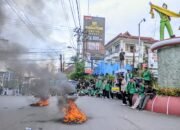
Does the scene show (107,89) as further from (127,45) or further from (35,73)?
(127,45)

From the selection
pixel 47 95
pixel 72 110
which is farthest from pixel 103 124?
pixel 47 95

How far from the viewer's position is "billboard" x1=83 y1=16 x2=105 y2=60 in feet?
188

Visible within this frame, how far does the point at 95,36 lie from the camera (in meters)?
59.2

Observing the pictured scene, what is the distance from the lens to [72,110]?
38.9ft

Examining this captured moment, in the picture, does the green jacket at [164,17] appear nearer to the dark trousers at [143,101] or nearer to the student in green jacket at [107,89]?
the dark trousers at [143,101]

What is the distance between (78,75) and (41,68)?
34751 mm

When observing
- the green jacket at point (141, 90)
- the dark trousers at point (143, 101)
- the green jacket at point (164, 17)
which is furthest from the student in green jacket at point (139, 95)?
the green jacket at point (164, 17)

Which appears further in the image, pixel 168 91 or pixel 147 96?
pixel 147 96

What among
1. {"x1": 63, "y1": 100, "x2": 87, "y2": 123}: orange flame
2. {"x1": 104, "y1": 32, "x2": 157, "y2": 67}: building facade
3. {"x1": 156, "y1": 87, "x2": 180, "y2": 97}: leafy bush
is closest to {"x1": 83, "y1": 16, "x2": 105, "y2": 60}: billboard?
{"x1": 104, "y1": 32, "x2": 157, "y2": 67}: building facade

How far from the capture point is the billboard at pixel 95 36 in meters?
57.3

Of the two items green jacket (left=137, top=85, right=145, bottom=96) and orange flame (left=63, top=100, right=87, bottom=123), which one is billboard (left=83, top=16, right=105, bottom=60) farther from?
orange flame (left=63, top=100, right=87, bottom=123)

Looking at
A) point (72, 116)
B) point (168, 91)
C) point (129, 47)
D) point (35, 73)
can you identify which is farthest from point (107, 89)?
point (129, 47)

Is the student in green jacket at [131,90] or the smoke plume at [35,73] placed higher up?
the smoke plume at [35,73]

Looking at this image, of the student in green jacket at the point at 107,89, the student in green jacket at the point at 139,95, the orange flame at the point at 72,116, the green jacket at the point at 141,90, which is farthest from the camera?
the student in green jacket at the point at 107,89
